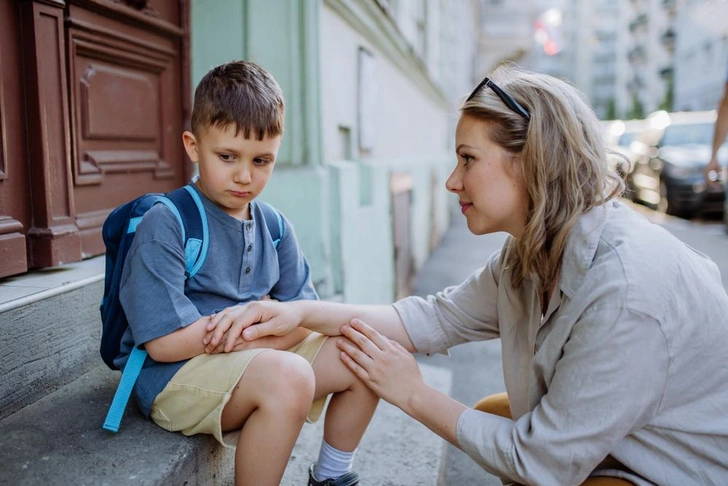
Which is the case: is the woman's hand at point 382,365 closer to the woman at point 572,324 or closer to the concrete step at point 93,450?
the woman at point 572,324

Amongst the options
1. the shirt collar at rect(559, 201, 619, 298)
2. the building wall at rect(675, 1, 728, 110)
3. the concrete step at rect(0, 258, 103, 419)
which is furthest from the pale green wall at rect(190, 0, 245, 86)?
the building wall at rect(675, 1, 728, 110)

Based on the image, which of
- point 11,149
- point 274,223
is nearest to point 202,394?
point 274,223

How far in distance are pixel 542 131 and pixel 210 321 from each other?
96 centimetres

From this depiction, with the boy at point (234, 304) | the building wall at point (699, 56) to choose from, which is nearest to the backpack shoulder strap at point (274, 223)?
the boy at point (234, 304)

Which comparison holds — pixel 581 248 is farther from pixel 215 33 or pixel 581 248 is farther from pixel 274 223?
pixel 215 33

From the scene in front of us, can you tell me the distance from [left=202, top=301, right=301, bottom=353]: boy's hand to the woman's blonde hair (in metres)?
0.68

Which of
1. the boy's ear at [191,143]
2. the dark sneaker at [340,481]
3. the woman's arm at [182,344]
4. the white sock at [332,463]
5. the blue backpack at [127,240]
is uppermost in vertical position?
the boy's ear at [191,143]

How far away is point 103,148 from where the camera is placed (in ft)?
8.57

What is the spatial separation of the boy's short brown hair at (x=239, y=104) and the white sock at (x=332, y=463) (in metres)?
0.94

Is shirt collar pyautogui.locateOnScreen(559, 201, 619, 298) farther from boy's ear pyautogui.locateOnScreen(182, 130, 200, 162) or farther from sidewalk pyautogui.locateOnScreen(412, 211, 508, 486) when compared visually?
sidewalk pyautogui.locateOnScreen(412, 211, 508, 486)

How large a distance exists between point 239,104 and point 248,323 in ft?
1.95

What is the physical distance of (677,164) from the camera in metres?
10.1

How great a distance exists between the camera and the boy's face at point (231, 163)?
1.75m

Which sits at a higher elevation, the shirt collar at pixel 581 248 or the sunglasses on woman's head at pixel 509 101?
the sunglasses on woman's head at pixel 509 101
